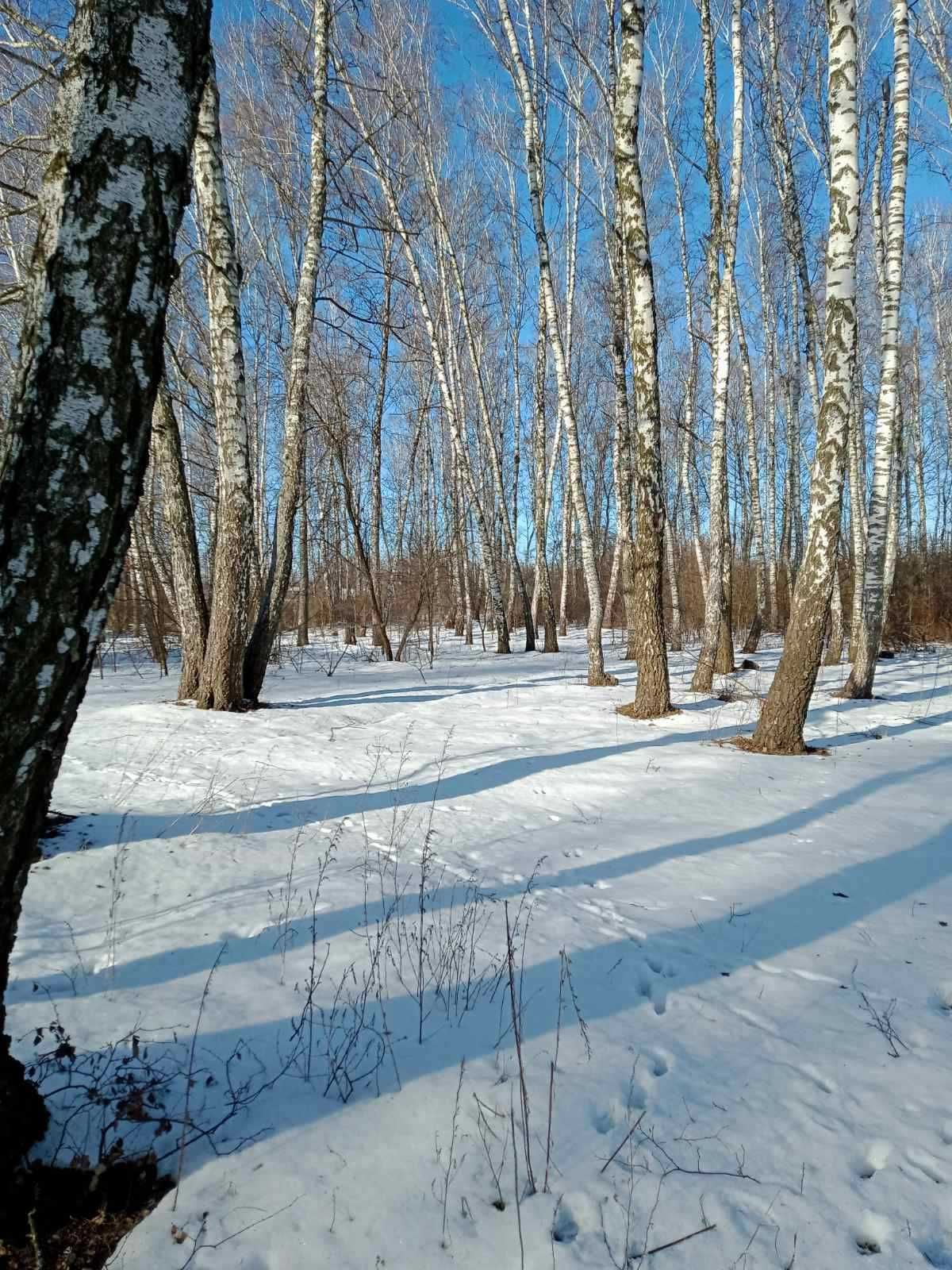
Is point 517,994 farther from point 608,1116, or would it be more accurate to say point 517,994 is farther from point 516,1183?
point 516,1183

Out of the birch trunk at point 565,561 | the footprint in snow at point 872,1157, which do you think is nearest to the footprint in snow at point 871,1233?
the footprint in snow at point 872,1157

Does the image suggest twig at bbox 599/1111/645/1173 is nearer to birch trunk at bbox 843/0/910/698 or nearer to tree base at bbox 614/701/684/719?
tree base at bbox 614/701/684/719

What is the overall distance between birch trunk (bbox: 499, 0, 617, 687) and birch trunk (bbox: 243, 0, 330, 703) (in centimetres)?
393

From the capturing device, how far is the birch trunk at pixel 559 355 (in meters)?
9.75

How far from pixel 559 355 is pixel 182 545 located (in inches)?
259

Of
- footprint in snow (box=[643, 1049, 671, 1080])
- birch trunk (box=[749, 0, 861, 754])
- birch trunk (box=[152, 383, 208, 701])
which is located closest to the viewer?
footprint in snow (box=[643, 1049, 671, 1080])

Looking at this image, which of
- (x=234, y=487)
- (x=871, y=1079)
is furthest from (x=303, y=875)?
(x=234, y=487)

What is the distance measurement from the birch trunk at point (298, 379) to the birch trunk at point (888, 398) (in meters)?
6.98

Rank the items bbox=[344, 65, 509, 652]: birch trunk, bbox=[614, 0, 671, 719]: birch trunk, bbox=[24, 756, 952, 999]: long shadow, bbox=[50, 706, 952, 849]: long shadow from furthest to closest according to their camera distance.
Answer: bbox=[344, 65, 509, 652]: birch trunk < bbox=[614, 0, 671, 719]: birch trunk < bbox=[50, 706, 952, 849]: long shadow < bbox=[24, 756, 952, 999]: long shadow

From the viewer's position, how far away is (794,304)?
16531 millimetres

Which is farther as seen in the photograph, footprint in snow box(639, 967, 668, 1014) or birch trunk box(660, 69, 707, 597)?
birch trunk box(660, 69, 707, 597)

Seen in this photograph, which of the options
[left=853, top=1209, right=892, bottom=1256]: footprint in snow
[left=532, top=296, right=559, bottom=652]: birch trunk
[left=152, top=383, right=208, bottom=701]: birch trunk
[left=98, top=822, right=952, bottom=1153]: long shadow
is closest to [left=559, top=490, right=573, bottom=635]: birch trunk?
[left=532, top=296, right=559, bottom=652]: birch trunk

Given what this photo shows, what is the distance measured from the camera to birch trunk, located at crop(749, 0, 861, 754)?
5.50m

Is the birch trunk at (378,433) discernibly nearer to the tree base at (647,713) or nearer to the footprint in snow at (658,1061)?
the tree base at (647,713)
